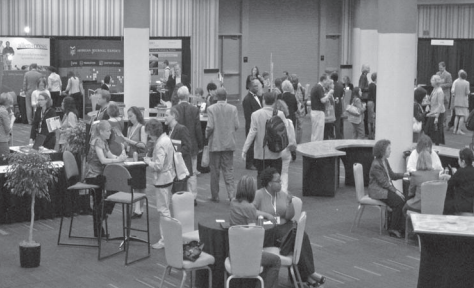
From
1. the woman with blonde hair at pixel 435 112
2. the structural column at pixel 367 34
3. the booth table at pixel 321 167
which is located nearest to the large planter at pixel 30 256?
the booth table at pixel 321 167

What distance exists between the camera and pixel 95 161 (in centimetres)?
938

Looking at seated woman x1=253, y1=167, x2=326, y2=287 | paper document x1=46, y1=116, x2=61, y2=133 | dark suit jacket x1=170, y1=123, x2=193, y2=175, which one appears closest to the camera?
seated woman x1=253, y1=167, x2=326, y2=287

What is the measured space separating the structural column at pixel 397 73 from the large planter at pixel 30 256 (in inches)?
208

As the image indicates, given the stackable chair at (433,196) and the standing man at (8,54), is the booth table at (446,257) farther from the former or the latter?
the standing man at (8,54)

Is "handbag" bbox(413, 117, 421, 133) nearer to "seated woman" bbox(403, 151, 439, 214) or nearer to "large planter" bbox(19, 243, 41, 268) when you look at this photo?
"seated woman" bbox(403, 151, 439, 214)

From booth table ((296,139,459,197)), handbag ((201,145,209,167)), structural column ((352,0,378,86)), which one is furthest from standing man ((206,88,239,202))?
structural column ((352,0,378,86))

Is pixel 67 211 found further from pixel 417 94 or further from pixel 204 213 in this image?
pixel 417 94

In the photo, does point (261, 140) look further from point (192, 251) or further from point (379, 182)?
point (192, 251)

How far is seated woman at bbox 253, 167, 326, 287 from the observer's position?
25.7 ft

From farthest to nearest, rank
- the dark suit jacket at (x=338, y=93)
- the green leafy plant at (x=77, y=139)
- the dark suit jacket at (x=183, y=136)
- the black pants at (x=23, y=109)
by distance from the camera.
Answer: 1. the black pants at (x=23, y=109)
2. the dark suit jacket at (x=338, y=93)
3. the dark suit jacket at (x=183, y=136)
4. the green leafy plant at (x=77, y=139)

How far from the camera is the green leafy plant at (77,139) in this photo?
10234mm

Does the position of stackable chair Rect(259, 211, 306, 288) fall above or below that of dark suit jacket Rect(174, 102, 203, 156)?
below

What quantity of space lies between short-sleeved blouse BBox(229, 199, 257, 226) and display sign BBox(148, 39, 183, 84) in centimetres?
1576

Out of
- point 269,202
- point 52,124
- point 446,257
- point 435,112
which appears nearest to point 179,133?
point 52,124
